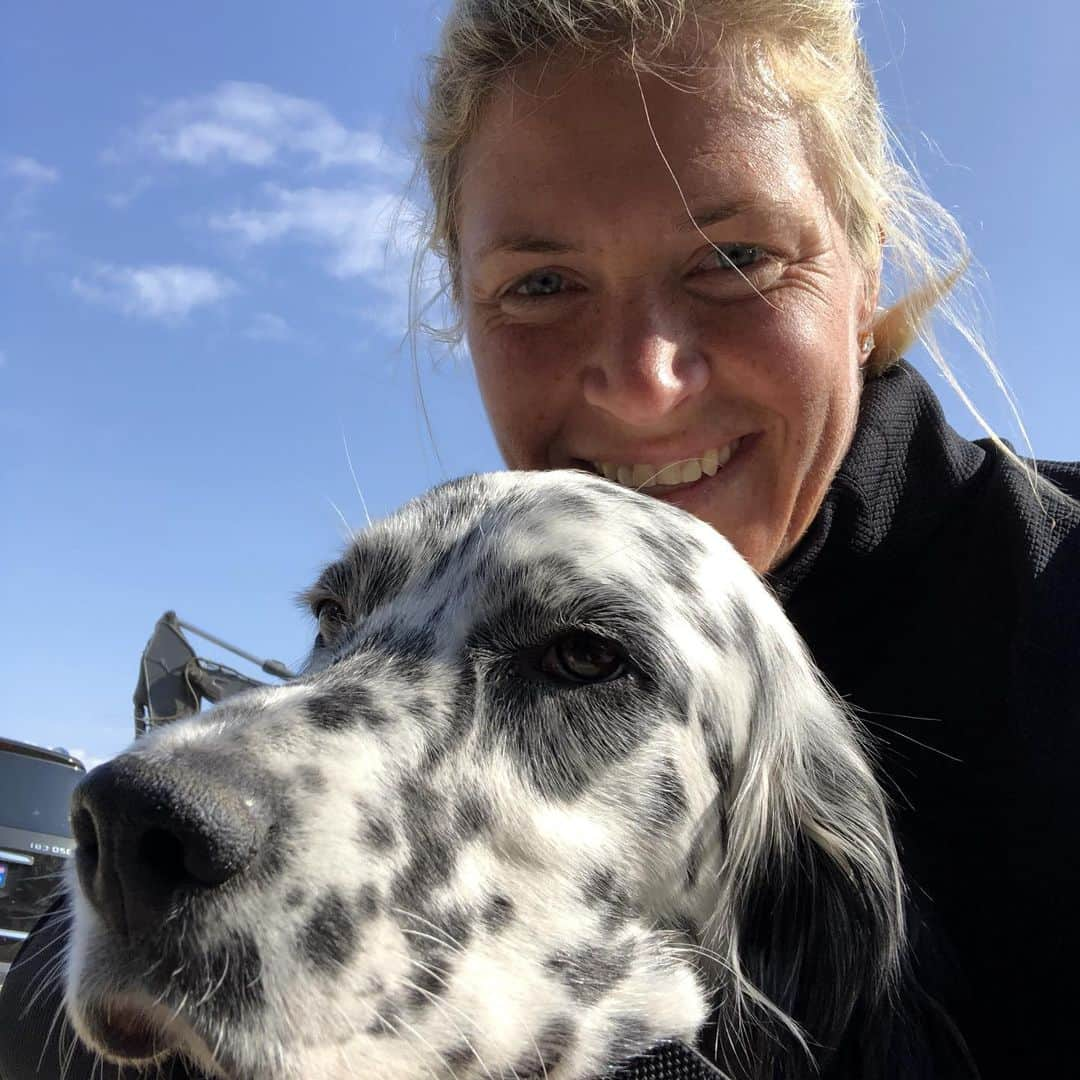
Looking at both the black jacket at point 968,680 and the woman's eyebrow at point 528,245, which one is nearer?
the black jacket at point 968,680

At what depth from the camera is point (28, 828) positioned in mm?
7297

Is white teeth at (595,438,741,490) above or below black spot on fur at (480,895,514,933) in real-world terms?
above

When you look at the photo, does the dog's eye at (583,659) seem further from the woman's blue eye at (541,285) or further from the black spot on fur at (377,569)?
the woman's blue eye at (541,285)

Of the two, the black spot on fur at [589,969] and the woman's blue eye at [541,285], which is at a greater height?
the woman's blue eye at [541,285]

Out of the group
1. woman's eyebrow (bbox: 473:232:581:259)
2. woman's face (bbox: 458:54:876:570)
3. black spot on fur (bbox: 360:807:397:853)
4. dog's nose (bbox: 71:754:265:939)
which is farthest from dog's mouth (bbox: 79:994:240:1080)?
woman's eyebrow (bbox: 473:232:581:259)

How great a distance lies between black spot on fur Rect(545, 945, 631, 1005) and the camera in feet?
6.19

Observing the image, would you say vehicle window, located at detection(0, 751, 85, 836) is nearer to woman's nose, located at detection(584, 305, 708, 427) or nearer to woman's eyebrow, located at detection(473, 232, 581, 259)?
woman's eyebrow, located at detection(473, 232, 581, 259)

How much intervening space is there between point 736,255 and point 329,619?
148 cm

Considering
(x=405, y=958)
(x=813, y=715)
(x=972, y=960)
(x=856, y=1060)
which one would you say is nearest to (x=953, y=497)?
(x=813, y=715)

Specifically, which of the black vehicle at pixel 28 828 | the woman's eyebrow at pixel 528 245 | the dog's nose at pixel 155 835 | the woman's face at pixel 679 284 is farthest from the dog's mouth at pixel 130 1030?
the black vehicle at pixel 28 828

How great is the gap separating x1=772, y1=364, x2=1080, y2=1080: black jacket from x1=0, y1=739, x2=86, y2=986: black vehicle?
607 cm

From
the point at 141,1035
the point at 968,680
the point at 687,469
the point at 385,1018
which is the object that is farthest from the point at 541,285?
the point at 141,1035

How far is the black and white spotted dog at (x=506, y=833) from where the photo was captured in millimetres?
1538

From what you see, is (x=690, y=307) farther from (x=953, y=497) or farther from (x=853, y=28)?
(x=853, y=28)
